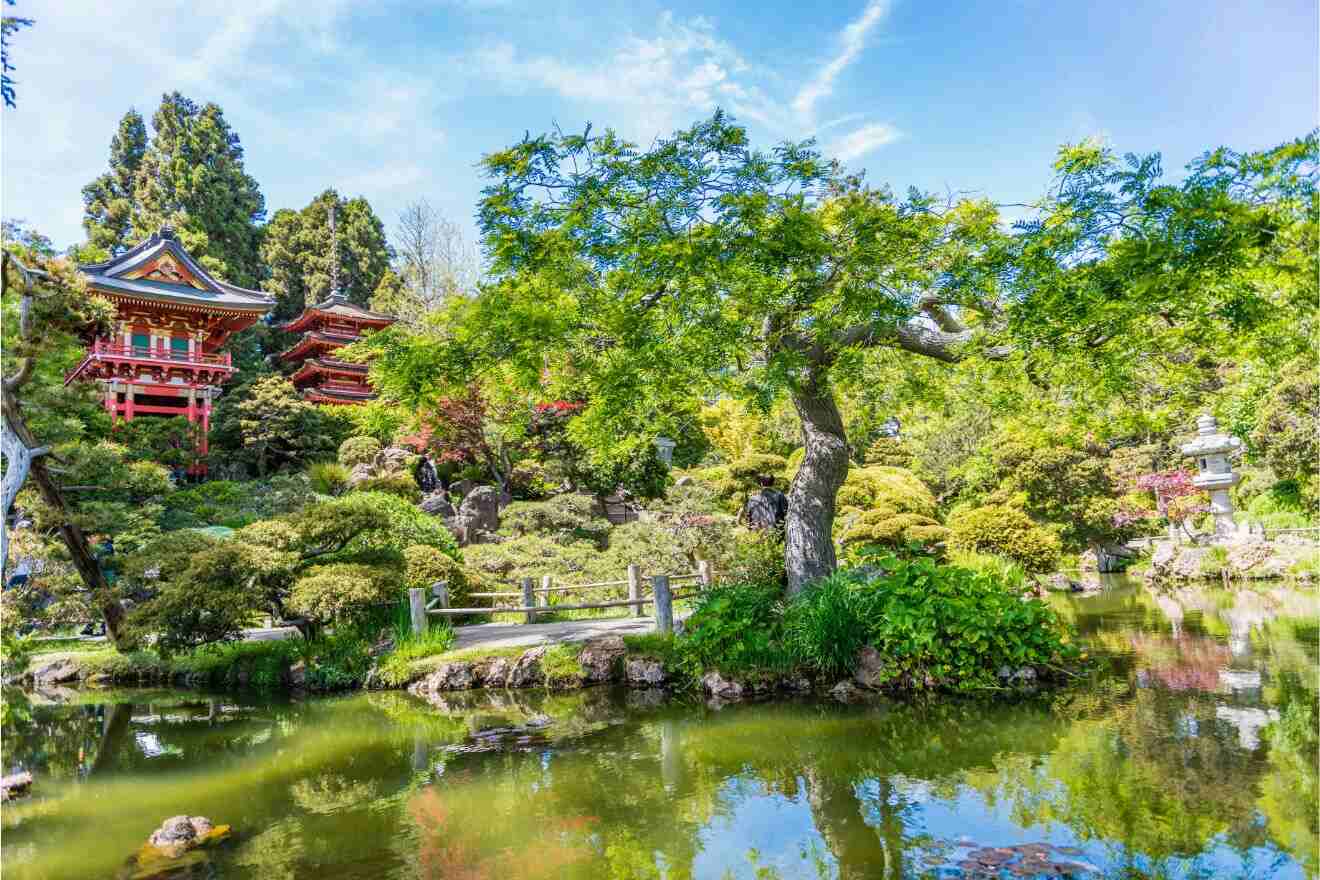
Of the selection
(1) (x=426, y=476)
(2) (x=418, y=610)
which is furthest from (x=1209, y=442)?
(1) (x=426, y=476)

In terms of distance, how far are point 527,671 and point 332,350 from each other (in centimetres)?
1818

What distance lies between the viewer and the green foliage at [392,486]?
54.0 feet

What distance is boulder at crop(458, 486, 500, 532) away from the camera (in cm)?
1541

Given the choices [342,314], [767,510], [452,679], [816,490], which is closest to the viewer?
[816,490]

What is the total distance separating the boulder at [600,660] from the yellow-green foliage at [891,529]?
18.8 feet

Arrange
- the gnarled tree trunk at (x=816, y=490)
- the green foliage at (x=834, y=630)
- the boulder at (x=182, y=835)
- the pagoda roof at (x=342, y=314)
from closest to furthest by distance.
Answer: the boulder at (x=182, y=835) < the green foliage at (x=834, y=630) < the gnarled tree trunk at (x=816, y=490) < the pagoda roof at (x=342, y=314)

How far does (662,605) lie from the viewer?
8172 millimetres

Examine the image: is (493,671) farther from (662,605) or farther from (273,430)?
(273,430)

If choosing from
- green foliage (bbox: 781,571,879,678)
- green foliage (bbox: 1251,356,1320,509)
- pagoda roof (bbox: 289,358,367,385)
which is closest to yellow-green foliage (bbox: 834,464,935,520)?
green foliage (bbox: 781,571,879,678)

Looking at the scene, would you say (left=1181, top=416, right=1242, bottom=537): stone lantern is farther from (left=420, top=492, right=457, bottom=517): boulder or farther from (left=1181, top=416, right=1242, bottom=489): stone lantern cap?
(left=420, top=492, right=457, bottom=517): boulder

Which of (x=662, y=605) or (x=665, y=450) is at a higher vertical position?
(x=665, y=450)

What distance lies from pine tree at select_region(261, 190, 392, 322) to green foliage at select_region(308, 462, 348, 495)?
14.5 m

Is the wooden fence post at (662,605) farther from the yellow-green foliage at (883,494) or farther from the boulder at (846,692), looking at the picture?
the yellow-green foliage at (883,494)

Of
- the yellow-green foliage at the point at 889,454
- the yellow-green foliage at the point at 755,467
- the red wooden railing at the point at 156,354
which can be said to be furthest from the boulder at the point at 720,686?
the red wooden railing at the point at 156,354
